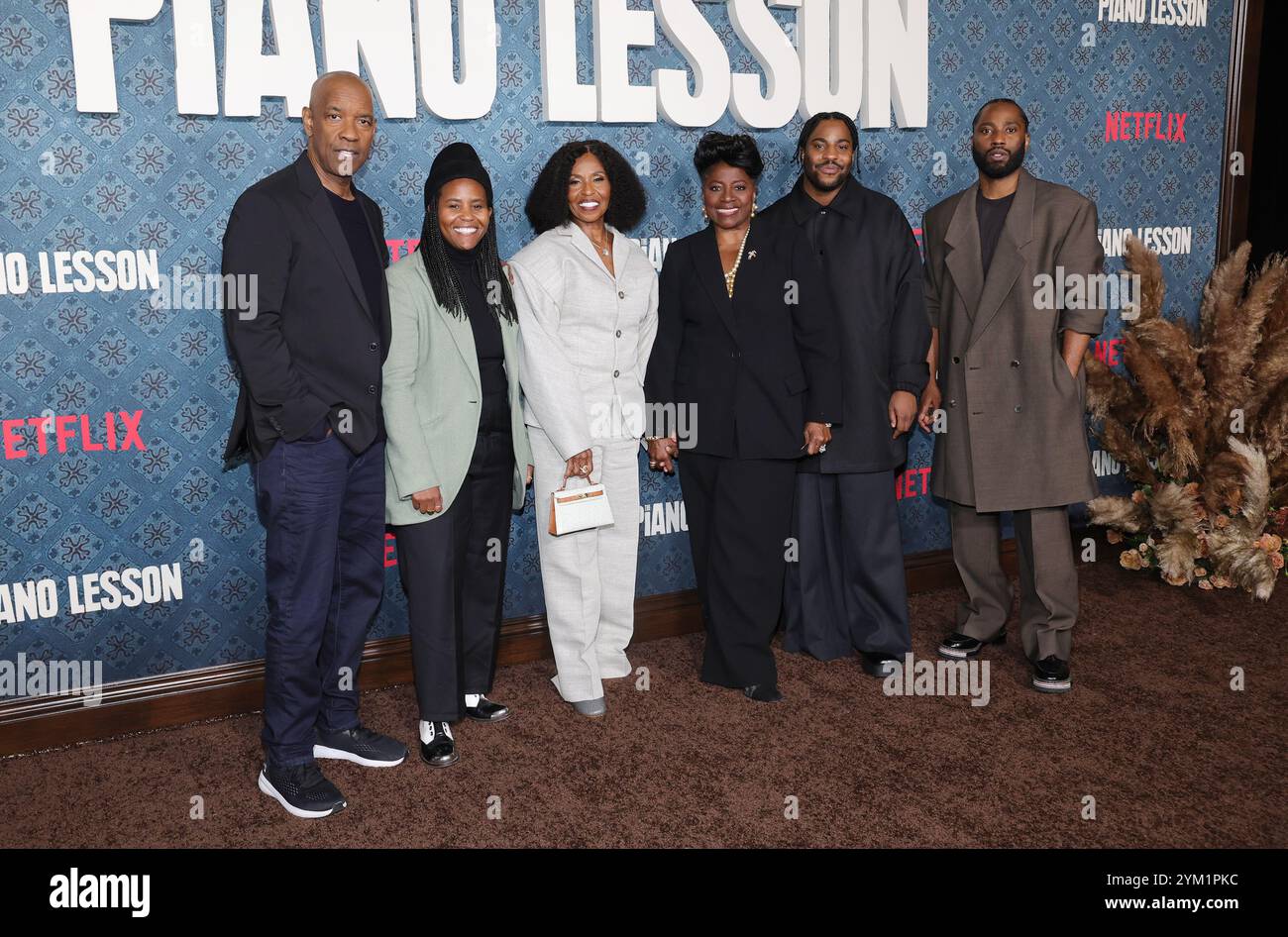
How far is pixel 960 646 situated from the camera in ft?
12.1

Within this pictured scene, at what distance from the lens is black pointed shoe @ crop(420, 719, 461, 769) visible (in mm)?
3012

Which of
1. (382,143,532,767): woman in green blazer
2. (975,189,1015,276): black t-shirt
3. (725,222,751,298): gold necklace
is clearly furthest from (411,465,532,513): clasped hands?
(975,189,1015,276): black t-shirt

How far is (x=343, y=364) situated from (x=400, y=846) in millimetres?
1220

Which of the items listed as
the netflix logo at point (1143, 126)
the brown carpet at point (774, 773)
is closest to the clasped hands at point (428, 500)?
the brown carpet at point (774, 773)

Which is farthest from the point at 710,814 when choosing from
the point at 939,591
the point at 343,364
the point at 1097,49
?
the point at 1097,49

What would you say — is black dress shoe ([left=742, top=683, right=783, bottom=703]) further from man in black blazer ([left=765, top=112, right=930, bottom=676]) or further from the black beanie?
the black beanie

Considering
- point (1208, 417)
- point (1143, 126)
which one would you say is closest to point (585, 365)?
point (1208, 417)

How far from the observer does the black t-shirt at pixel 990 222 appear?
3.49 m

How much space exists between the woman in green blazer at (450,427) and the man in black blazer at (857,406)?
103cm

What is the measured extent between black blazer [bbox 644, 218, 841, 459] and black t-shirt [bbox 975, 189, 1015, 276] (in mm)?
595

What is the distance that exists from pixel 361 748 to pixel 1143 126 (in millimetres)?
4140

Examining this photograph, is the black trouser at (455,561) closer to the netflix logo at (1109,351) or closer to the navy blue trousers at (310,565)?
the navy blue trousers at (310,565)

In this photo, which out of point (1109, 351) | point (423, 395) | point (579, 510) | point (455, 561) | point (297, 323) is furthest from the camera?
point (1109, 351)

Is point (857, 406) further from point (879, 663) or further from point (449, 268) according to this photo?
point (449, 268)
